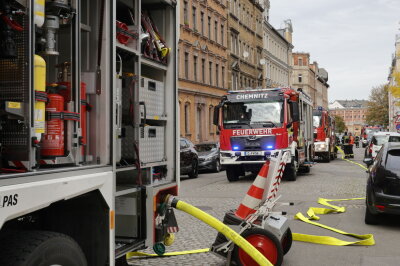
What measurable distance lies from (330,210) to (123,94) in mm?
7759

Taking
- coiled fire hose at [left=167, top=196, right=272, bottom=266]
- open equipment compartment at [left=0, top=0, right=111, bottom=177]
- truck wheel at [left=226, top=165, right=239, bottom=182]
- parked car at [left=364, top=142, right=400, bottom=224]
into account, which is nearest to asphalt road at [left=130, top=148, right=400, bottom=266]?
parked car at [left=364, top=142, right=400, bottom=224]

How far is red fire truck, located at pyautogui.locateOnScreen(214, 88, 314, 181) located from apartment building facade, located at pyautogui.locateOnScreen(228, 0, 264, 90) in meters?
33.7

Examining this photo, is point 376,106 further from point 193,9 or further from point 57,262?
point 57,262

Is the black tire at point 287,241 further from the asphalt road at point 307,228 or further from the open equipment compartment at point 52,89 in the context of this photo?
the open equipment compartment at point 52,89

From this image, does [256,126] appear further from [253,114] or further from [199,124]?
[199,124]

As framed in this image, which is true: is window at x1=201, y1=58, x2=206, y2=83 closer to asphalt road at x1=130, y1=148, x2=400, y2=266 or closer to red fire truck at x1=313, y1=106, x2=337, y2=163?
red fire truck at x1=313, y1=106, x2=337, y2=163

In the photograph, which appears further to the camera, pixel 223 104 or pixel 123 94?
pixel 223 104

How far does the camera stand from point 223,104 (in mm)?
18797

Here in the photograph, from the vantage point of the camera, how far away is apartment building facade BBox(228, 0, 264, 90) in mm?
53403

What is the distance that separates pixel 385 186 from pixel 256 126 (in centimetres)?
901

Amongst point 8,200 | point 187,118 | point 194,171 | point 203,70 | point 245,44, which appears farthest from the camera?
point 245,44

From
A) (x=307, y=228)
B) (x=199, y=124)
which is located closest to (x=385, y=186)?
(x=307, y=228)

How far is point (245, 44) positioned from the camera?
193 feet

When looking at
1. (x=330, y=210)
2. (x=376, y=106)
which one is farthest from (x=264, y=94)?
(x=376, y=106)
